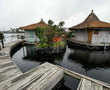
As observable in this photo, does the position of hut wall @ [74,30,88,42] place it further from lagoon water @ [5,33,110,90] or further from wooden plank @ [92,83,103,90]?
wooden plank @ [92,83,103,90]

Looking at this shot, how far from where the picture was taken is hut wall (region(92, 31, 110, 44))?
11.7 meters

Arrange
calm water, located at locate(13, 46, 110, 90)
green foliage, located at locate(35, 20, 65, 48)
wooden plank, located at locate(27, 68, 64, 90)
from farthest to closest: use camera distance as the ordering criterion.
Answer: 1. green foliage, located at locate(35, 20, 65, 48)
2. calm water, located at locate(13, 46, 110, 90)
3. wooden plank, located at locate(27, 68, 64, 90)

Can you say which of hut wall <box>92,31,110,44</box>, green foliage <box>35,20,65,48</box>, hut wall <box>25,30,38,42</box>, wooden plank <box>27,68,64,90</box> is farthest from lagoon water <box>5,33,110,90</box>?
hut wall <box>25,30,38,42</box>

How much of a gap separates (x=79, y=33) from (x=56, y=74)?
13.0 meters

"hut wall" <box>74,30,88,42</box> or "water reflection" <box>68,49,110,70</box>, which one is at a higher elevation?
"hut wall" <box>74,30,88,42</box>

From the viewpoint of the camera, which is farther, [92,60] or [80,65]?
[92,60]

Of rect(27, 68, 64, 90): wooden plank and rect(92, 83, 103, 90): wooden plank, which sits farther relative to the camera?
rect(92, 83, 103, 90): wooden plank

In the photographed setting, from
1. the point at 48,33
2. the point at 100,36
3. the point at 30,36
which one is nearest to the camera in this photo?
the point at 48,33

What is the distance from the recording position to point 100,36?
38.7 ft

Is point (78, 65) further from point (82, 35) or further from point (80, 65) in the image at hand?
point (82, 35)

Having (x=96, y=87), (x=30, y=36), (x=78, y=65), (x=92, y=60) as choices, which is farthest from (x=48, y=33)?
(x=30, y=36)

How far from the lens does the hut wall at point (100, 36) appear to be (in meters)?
A: 11.7

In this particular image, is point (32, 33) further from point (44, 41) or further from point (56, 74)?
point (56, 74)

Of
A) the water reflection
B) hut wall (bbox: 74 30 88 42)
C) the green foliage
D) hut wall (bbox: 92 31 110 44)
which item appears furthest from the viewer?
hut wall (bbox: 74 30 88 42)
